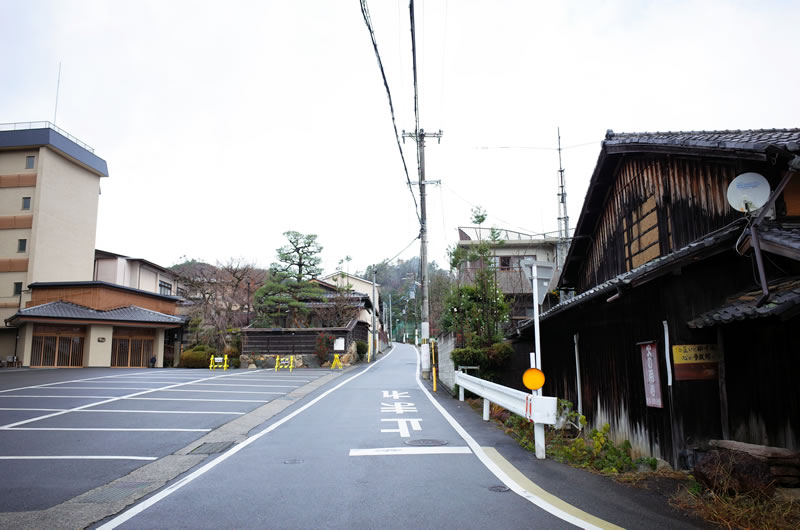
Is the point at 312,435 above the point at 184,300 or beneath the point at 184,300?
beneath

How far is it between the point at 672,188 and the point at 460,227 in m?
25.7

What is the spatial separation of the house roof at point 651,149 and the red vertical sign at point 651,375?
2.72 m

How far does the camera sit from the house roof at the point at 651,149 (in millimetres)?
6398

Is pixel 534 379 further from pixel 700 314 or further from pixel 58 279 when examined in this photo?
pixel 58 279

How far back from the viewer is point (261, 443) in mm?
8781

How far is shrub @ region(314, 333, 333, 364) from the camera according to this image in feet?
110

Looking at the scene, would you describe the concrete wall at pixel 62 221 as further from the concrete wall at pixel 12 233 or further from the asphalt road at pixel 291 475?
the asphalt road at pixel 291 475

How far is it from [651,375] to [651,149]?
14.0ft

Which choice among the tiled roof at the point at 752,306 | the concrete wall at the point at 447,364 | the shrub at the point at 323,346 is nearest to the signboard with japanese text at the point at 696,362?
the tiled roof at the point at 752,306

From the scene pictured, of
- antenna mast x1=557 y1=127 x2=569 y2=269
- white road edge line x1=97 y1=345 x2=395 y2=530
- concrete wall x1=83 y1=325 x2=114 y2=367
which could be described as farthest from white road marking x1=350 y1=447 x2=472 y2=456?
concrete wall x1=83 y1=325 x2=114 y2=367

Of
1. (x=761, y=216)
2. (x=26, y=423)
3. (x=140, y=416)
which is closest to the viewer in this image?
(x=761, y=216)

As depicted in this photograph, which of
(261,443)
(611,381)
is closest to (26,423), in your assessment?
(261,443)

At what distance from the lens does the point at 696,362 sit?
6.50 meters

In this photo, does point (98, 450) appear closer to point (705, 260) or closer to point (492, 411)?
point (492, 411)
